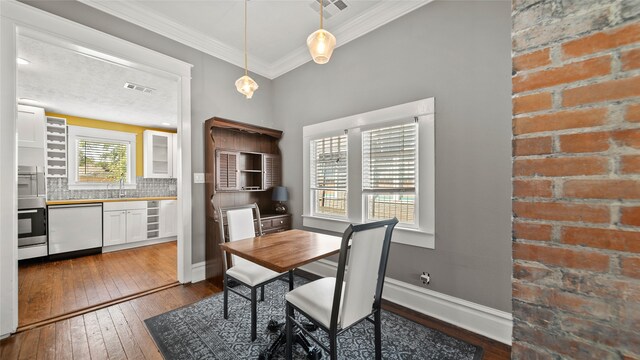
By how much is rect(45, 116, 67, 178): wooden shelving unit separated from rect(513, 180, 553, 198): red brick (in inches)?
260

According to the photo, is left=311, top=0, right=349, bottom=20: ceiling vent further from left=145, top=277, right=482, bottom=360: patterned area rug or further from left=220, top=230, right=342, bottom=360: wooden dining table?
left=145, top=277, right=482, bottom=360: patterned area rug

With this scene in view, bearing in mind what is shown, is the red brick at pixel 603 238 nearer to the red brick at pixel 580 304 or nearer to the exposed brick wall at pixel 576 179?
the exposed brick wall at pixel 576 179

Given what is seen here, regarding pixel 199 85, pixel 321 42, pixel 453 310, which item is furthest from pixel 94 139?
pixel 453 310

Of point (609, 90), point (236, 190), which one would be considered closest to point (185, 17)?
point (236, 190)

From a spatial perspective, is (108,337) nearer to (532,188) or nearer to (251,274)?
(251,274)

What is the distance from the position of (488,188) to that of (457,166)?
0.96 ft

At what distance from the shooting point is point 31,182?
3900 mm

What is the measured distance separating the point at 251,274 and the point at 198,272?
1.49 metres

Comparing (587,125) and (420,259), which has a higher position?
(587,125)

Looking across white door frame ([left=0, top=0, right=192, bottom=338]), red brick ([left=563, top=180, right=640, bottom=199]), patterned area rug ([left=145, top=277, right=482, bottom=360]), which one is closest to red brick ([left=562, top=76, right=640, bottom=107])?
red brick ([left=563, top=180, right=640, bottom=199])

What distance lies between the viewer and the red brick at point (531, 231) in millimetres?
776

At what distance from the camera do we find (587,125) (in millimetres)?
717

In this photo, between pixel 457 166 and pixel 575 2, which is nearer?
pixel 575 2

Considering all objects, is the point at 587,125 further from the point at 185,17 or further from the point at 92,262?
the point at 92,262
